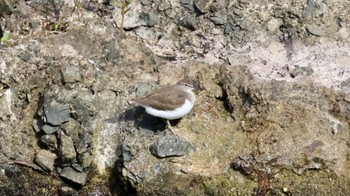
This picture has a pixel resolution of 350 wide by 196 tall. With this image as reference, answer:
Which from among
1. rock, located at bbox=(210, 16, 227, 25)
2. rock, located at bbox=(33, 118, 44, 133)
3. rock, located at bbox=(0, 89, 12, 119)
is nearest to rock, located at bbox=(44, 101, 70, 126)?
rock, located at bbox=(33, 118, 44, 133)

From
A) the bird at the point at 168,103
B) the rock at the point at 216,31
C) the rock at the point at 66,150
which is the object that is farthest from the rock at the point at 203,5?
the rock at the point at 66,150

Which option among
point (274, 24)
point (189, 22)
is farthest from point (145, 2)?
point (274, 24)

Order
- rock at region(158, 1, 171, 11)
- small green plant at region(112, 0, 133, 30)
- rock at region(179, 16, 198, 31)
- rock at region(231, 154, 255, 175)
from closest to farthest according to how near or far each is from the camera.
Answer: rock at region(231, 154, 255, 175), small green plant at region(112, 0, 133, 30), rock at region(179, 16, 198, 31), rock at region(158, 1, 171, 11)

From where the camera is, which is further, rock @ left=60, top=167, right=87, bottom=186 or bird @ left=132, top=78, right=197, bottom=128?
rock @ left=60, top=167, right=87, bottom=186

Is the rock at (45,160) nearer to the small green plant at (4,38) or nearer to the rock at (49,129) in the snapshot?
the rock at (49,129)

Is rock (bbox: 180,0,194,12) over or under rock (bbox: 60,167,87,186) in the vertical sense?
over

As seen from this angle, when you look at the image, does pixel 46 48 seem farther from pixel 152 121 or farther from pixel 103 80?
pixel 152 121

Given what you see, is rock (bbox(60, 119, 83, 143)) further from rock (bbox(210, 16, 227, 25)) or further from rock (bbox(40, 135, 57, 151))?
rock (bbox(210, 16, 227, 25))
